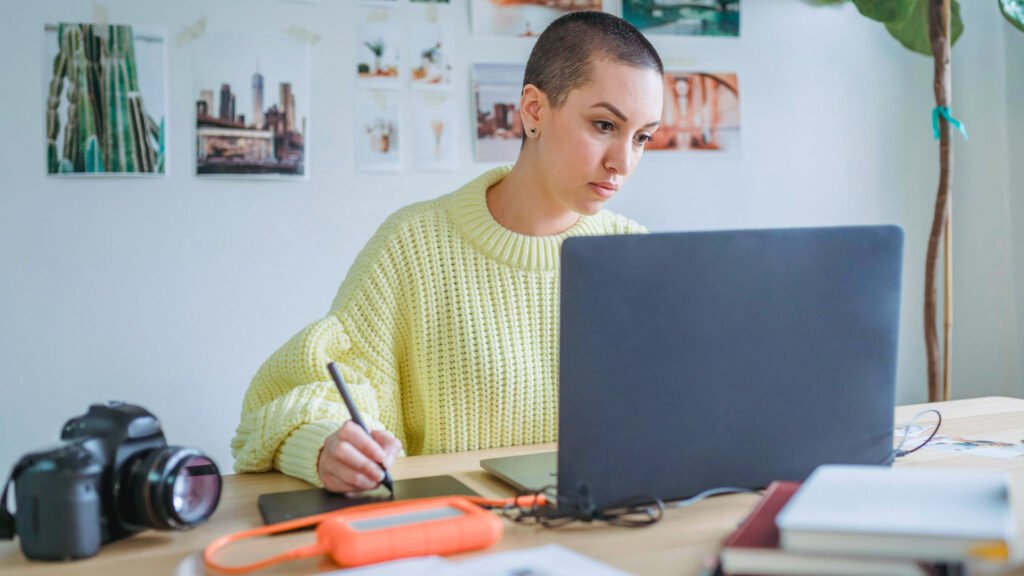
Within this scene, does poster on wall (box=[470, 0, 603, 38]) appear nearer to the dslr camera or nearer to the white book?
the dslr camera

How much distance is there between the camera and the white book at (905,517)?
1.94 ft

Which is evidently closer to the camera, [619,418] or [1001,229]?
[619,418]

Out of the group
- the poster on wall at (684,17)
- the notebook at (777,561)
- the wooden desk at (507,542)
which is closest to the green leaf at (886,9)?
the poster on wall at (684,17)

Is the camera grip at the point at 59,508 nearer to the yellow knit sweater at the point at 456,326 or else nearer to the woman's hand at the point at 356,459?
the woman's hand at the point at 356,459

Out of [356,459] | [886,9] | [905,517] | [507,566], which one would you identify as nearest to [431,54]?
[886,9]

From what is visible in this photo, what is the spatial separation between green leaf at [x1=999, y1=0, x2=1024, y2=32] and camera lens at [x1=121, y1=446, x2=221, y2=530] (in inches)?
82.9

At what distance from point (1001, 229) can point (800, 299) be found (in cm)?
211

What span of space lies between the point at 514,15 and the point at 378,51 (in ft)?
1.10

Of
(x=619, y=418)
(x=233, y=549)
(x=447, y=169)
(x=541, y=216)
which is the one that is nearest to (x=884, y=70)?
(x=447, y=169)

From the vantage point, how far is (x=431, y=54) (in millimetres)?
2201

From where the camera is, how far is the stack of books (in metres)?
0.60

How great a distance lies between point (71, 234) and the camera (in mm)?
1960

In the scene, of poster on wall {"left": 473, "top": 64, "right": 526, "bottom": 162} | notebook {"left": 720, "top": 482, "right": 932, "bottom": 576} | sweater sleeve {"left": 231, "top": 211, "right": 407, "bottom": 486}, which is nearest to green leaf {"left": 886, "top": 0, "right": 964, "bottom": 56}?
poster on wall {"left": 473, "top": 64, "right": 526, "bottom": 162}

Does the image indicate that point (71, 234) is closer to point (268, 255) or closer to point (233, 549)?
point (268, 255)
